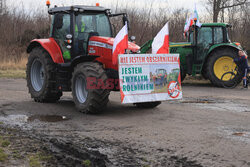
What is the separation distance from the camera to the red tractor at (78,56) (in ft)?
22.8

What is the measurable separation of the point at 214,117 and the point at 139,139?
2.36 metres

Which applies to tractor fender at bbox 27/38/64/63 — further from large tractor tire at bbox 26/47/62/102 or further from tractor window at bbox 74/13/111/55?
tractor window at bbox 74/13/111/55

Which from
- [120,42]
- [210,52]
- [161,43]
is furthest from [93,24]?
[210,52]

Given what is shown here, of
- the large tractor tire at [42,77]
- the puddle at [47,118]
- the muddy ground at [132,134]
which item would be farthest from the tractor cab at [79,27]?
the puddle at [47,118]

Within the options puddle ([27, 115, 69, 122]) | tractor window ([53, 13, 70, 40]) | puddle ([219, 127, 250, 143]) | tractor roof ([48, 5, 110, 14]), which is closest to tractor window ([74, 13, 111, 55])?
tractor roof ([48, 5, 110, 14])

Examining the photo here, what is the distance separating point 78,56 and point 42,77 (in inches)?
87.2

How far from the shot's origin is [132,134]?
5.50 m

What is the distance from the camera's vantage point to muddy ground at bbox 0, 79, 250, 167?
4262mm

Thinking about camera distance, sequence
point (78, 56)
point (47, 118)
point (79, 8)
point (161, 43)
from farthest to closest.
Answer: point (79, 8), point (161, 43), point (78, 56), point (47, 118)

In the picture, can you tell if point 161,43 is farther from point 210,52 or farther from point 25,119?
point 210,52

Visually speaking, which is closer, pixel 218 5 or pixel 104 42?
pixel 104 42

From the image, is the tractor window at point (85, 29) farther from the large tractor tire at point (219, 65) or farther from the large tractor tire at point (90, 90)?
the large tractor tire at point (219, 65)

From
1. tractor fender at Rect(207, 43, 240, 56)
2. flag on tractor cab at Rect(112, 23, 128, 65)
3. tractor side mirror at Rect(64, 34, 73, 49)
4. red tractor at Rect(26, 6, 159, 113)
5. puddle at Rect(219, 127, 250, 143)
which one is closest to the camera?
puddle at Rect(219, 127, 250, 143)

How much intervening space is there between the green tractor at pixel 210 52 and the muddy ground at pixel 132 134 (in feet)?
14.7
